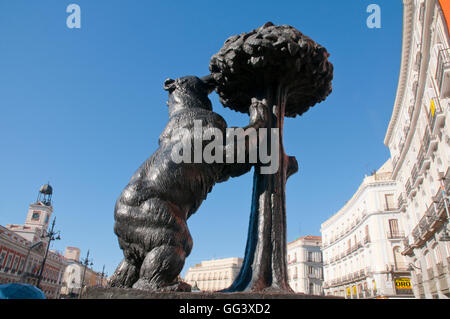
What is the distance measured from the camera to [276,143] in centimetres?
317

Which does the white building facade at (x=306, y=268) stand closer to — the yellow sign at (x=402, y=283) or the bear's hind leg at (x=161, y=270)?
the yellow sign at (x=402, y=283)

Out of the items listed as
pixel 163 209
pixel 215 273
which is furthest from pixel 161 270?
pixel 215 273

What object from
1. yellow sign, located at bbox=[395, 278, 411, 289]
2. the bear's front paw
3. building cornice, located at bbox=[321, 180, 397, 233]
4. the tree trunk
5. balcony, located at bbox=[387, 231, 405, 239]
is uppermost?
building cornice, located at bbox=[321, 180, 397, 233]

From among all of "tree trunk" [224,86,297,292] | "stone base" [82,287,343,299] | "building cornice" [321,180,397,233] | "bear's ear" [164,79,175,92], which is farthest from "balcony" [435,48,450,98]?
"building cornice" [321,180,397,233]

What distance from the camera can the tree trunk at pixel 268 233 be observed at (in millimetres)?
2604

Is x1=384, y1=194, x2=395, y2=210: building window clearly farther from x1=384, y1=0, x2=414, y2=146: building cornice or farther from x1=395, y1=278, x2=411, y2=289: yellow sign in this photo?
x1=395, y1=278, x2=411, y2=289: yellow sign

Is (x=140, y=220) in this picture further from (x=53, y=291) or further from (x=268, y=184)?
(x=53, y=291)

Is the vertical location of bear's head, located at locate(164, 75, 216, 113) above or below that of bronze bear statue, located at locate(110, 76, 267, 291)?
above

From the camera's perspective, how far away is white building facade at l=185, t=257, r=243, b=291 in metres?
73.1

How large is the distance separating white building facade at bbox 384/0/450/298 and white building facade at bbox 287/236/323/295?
2392cm

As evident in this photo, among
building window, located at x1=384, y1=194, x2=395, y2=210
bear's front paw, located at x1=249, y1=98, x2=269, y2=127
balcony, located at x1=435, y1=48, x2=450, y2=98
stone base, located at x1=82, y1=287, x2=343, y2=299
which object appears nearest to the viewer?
stone base, located at x1=82, y1=287, x2=343, y2=299

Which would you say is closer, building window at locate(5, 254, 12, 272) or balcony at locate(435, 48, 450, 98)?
balcony at locate(435, 48, 450, 98)

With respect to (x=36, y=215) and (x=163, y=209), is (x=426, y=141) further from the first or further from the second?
(x=36, y=215)

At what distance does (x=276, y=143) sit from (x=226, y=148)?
0.65 m
